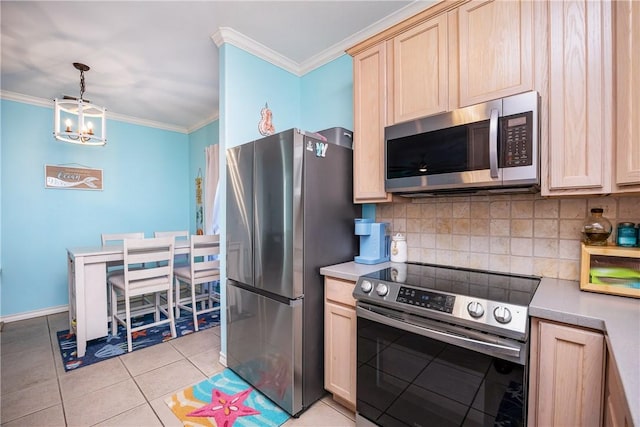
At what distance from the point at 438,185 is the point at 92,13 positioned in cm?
273

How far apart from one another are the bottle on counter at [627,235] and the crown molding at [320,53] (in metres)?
1.78

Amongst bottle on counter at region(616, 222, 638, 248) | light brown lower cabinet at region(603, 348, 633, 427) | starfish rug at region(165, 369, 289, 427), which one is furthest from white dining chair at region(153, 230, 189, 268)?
bottle on counter at region(616, 222, 638, 248)

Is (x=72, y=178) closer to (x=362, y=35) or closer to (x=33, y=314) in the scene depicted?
(x=33, y=314)

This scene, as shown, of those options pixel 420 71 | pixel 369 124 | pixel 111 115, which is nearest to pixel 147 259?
pixel 369 124

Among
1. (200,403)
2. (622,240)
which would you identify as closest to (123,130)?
(200,403)

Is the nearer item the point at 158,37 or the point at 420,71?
the point at 420,71

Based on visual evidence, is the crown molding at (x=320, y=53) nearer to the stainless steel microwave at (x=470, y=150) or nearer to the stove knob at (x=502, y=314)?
the stainless steel microwave at (x=470, y=150)

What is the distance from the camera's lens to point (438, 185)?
149 centimetres

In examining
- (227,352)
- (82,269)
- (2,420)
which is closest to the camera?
(2,420)

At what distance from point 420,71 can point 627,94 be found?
2.96 feet

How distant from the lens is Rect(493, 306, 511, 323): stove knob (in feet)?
3.44

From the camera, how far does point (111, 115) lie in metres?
4.03

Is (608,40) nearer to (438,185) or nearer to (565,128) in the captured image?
(565,128)

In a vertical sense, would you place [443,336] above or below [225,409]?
above
